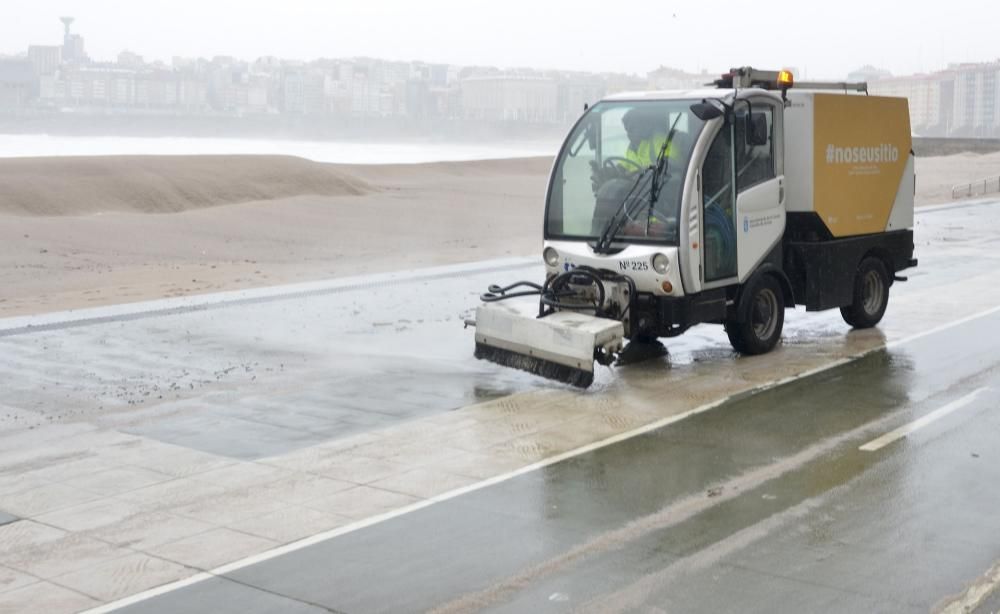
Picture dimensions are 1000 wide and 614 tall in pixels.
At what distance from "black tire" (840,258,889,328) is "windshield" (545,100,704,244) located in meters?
3.22

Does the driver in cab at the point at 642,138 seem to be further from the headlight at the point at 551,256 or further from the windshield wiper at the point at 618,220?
the headlight at the point at 551,256

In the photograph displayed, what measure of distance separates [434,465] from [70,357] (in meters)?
5.72

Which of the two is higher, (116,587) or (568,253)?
(568,253)

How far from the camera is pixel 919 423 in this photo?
1002 cm

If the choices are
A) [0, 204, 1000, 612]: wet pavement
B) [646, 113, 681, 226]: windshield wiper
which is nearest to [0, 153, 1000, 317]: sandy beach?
[0, 204, 1000, 612]: wet pavement

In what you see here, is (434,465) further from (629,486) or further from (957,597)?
→ (957,597)

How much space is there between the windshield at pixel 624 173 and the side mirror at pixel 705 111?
0.13 meters

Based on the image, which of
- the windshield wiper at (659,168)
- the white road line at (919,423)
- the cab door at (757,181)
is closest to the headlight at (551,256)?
the windshield wiper at (659,168)

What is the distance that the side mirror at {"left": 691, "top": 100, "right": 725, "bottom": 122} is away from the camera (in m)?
12.0

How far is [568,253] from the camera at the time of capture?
12.5 m

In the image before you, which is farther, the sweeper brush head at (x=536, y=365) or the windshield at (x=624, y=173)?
the windshield at (x=624, y=173)

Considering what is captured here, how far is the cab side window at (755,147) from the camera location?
40.8 ft

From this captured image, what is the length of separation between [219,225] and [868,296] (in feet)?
62.1

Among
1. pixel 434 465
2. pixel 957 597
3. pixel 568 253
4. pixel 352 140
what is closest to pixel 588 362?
pixel 568 253
